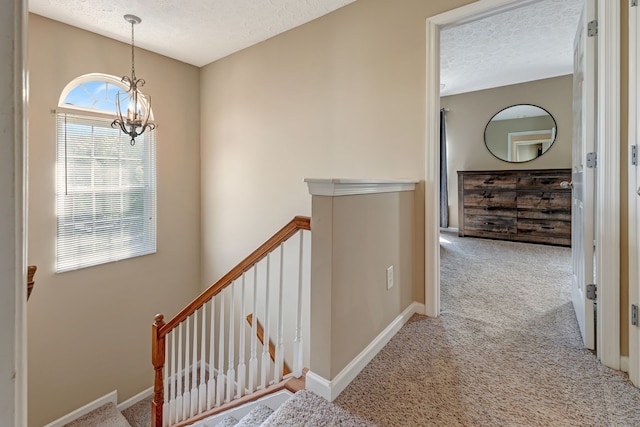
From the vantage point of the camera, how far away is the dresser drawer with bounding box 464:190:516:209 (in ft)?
15.5

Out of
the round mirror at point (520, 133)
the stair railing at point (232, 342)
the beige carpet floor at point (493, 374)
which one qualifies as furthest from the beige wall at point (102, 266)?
the round mirror at point (520, 133)

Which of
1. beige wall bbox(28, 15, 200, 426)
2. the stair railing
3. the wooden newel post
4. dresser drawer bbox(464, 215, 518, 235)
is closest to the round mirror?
dresser drawer bbox(464, 215, 518, 235)

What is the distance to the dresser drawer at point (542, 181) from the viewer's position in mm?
4348

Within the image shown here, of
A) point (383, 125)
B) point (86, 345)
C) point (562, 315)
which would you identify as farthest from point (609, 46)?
point (86, 345)

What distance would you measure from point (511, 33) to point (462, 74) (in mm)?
1169

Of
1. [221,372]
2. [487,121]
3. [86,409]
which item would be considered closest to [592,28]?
[221,372]

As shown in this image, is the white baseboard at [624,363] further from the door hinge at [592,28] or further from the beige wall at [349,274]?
the door hinge at [592,28]

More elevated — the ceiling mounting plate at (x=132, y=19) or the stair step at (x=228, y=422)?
the ceiling mounting plate at (x=132, y=19)

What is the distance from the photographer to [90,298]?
3203 millimetres

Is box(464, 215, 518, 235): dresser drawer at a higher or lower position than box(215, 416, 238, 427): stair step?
higher

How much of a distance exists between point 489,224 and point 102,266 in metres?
5.20

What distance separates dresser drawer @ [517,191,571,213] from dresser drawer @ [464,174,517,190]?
207 mm

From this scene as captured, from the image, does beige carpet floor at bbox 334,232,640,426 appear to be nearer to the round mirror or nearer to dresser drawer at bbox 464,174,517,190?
dresser drawer at bbox 464,174,517,190

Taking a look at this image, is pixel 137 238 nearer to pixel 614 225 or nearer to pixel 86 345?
pixel 86 345
